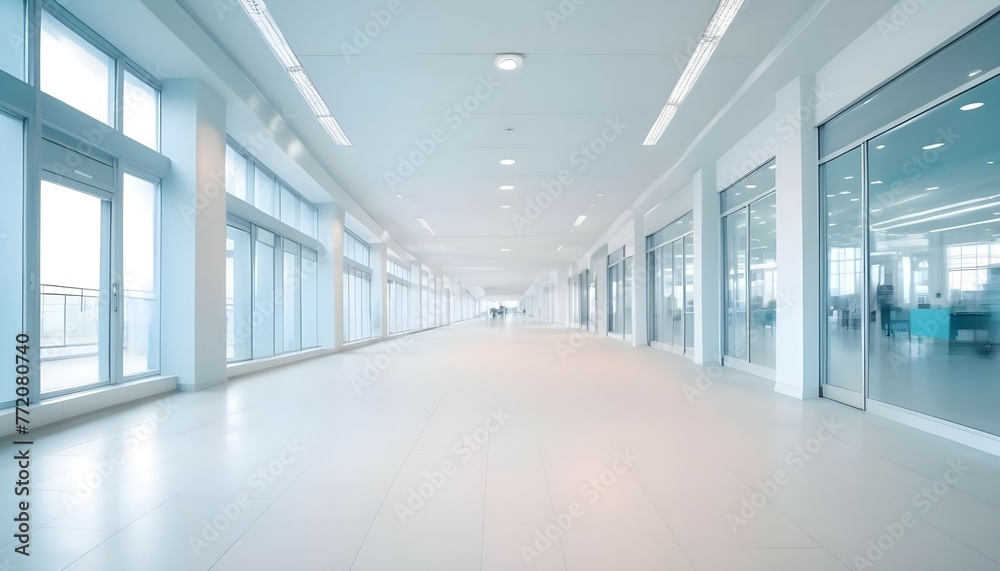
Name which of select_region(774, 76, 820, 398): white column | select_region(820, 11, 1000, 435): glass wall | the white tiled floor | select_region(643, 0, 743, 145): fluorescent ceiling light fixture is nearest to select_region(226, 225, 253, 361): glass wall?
the white tiled floor

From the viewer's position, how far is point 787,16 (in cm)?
459

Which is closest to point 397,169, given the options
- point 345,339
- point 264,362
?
point 264,362

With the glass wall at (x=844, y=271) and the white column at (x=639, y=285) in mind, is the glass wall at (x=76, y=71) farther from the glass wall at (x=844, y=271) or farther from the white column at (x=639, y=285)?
the white column at (x=639, y=285)

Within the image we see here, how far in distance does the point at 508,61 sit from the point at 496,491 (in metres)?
4.62

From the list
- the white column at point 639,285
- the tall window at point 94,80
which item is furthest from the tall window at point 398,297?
the tall window at point 94,80

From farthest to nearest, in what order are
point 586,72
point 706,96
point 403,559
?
point 706,96 < point 586,72 < point 403,559

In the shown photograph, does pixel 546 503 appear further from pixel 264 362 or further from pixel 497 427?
pixel 264 362

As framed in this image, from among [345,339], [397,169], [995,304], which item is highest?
[397,169]

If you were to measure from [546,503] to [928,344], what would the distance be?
12.9 feet

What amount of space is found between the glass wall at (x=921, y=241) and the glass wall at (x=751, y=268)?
1.62 metres

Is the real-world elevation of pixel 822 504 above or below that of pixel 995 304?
below

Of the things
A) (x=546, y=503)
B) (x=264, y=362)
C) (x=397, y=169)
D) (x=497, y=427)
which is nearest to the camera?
(x=546, y=503)

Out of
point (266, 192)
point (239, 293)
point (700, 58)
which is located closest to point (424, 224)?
point (266, 192)

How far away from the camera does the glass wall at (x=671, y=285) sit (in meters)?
10.8
